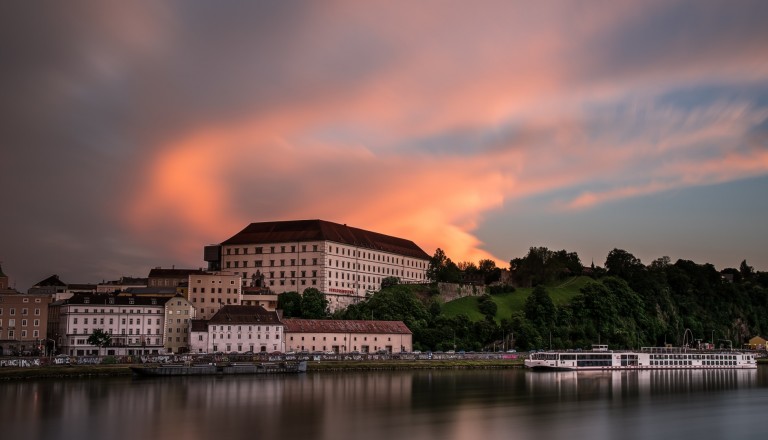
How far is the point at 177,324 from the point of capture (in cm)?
9575

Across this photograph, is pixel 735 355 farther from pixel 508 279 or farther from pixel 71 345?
pixel 71 345

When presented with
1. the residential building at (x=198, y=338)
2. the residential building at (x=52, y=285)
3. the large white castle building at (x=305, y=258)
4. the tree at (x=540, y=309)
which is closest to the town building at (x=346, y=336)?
the residential building at (x=198, y=338)

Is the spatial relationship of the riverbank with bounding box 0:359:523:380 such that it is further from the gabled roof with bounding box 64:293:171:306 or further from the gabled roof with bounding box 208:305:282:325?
the gabled roof with bounding box 64:293:171:306

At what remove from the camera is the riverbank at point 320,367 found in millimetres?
71175

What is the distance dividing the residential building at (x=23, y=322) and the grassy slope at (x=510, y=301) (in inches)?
2239

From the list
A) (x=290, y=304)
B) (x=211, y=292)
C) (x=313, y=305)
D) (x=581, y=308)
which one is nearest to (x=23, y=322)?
(x=211, y=292)

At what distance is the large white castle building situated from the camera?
12012 cm

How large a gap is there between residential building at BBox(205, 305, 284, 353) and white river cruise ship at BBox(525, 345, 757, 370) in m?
31.7

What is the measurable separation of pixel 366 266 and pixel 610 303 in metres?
40.6

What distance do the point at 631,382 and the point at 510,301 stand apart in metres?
50.2

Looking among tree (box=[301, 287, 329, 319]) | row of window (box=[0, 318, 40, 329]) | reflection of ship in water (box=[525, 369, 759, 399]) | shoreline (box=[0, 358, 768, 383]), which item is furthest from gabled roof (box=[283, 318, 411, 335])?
row of window (box=[0, 318, 40, 329])

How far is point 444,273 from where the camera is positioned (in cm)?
13275

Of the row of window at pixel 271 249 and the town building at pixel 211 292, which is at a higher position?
the row of window at pixel 271 249

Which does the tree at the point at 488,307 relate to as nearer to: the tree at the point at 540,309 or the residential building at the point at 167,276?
the tree at the point at 540,309
